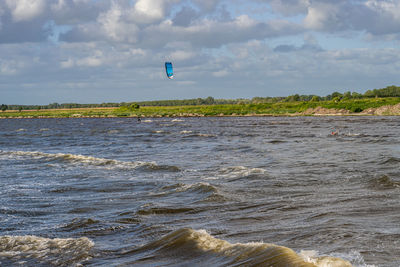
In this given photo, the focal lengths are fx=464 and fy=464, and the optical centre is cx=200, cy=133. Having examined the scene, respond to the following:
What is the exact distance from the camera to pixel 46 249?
905 centimetres

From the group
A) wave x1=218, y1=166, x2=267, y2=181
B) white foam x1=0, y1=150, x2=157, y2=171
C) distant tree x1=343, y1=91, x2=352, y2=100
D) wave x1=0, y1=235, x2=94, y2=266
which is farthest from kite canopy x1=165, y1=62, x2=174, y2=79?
distant tree x1=343, y1=91, x2=352, y2=100

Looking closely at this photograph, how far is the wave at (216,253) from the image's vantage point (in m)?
7.27

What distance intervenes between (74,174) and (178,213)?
1017cm

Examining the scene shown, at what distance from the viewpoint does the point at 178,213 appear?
39.3ft

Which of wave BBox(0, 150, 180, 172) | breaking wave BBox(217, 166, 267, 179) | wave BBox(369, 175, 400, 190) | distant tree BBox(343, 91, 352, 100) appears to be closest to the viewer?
wave BBox(369, 175, 400, 190)

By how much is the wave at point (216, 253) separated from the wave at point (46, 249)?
1012 millimetres

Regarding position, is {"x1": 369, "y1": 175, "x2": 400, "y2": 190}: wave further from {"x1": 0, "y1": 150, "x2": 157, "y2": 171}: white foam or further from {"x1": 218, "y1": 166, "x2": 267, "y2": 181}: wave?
{"x1": 0, "y1": 150, "x2": 157, "y2": 171}: white foam

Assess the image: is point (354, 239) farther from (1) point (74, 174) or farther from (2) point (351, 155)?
(2) point (351, 155)

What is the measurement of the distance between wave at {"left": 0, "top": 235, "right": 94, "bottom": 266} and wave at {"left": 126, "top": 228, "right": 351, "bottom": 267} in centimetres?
101

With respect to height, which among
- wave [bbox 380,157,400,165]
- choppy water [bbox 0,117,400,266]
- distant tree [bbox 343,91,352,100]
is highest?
distant tree [bbox 343,91,352,100]

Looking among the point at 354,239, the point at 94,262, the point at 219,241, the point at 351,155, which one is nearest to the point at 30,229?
the point at 94,262

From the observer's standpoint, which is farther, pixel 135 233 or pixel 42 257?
pixel 135 233

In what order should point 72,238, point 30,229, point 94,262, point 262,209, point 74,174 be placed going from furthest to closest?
1. point 74,174
2. point 262,209
3. point 30,229
4. point 72,238
5. point 94,262

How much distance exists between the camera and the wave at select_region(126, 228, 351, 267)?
7273mm
